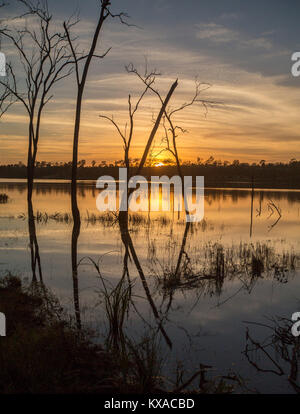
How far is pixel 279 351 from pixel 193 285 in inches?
148

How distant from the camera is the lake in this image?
594cm

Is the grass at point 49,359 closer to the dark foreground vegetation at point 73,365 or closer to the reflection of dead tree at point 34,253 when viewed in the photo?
the dark foreground vegetation at point 73,365

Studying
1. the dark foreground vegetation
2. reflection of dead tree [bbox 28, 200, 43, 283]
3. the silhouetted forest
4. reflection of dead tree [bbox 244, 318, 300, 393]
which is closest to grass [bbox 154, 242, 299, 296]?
reflection of dead tree [bbox 244, 318, 300, 393]

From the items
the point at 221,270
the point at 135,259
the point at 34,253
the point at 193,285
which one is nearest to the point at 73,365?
the point at 193,285

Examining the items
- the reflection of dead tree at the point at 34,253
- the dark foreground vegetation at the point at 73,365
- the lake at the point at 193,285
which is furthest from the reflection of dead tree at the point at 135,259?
the reflection of dead tree at the point at 34,253

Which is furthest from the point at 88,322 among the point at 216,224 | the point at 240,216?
the point at 240,216

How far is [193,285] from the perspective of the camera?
965 centimetres

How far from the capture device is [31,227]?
20.5 meters

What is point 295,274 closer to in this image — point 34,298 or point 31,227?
point 34,298

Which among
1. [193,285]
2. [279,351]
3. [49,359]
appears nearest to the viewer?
[49,359]

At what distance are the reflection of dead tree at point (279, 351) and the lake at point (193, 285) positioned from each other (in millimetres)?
31

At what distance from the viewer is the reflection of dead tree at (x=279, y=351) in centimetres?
545

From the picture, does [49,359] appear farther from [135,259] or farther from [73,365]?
[135,259]
